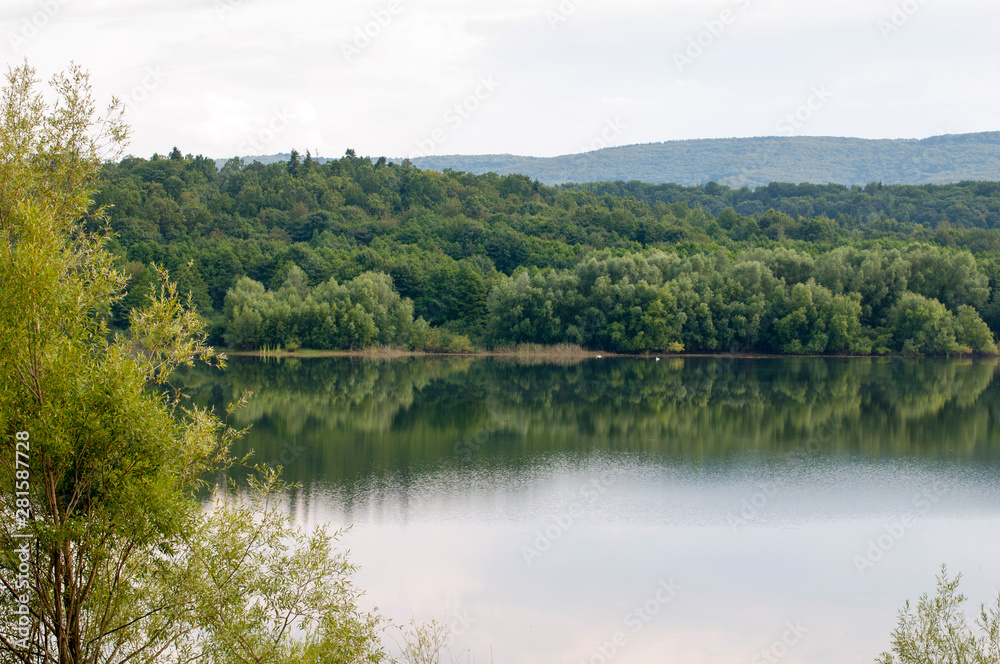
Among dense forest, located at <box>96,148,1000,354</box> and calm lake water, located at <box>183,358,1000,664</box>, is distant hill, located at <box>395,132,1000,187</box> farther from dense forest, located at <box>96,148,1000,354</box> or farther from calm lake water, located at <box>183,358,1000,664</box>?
calm lake water, located at <box>183,358,1000,664</box>

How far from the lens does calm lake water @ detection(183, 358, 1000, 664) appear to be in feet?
43.8

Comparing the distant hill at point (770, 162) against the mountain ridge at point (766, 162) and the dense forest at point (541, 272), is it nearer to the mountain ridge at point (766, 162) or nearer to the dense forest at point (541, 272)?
the mountain ridge at point (766, 162)

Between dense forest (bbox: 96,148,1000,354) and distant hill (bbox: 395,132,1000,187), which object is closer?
dense forest (bbox: 96,148,1000,354)

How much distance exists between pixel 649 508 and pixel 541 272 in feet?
142

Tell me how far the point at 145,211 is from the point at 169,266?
411 inches

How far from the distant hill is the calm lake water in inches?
3939

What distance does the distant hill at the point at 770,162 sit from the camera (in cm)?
13038

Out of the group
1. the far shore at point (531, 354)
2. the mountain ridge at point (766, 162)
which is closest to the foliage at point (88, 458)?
the far shore at point (531, 354)

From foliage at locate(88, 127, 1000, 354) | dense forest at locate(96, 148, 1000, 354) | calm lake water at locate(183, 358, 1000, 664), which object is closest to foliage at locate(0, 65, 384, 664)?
calm lake water at locate(183, 358, 1000, 664)

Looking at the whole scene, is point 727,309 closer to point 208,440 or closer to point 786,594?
point 786,594

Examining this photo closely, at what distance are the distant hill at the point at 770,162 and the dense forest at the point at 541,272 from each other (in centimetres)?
5023

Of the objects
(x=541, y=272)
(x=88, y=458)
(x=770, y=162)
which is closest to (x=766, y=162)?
(x=770, y=162)

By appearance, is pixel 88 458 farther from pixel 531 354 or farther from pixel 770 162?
pixel 770 162

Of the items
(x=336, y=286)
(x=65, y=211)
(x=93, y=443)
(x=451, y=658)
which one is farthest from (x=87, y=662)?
(x=336, y=286)
